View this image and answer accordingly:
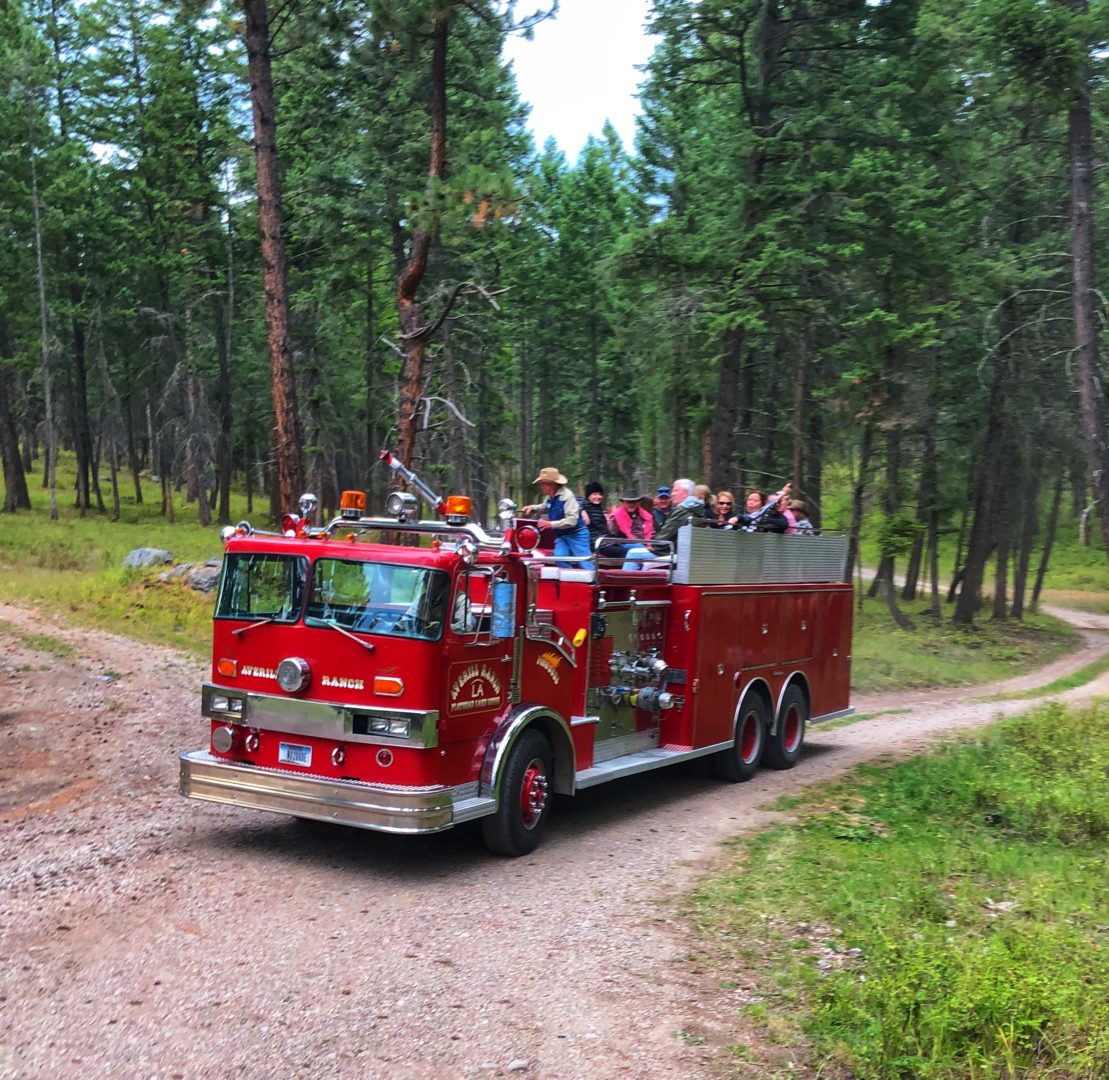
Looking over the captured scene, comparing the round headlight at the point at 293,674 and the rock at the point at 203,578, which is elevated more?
the round headlight at the point at 293,674

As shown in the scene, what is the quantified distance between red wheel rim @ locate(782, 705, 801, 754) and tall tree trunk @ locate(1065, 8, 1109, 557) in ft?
14.5

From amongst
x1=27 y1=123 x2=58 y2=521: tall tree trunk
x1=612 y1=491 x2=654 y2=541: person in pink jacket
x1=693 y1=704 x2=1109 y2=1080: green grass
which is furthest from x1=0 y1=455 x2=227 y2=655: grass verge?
x1=693 y1=704 x2=1109 y2=1080: green grass

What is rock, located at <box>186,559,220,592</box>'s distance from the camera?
19.7 metres

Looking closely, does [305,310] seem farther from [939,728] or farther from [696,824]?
[696,824]

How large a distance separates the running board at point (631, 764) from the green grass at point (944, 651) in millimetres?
11103

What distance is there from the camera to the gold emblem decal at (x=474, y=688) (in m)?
7.71

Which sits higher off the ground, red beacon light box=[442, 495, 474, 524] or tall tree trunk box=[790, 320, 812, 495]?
tall tree trunk box=[790, 320, 812, 495]

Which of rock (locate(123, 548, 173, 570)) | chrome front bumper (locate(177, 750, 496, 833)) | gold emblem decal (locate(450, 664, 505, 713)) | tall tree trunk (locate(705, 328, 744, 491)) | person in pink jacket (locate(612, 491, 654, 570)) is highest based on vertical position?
tall tree trunk (locate(705, 328, 744, 491))

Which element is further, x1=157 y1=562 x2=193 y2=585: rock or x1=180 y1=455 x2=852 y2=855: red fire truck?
x1=157 y1=562 x2=193 y2=585: rock

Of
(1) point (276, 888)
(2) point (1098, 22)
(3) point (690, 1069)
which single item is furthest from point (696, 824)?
(2) point (1098, 22)

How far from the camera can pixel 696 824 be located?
32.5 ft

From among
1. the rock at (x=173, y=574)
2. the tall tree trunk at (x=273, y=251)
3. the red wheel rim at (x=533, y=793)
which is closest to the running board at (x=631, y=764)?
the red wheel rim at (x=533, y=793)

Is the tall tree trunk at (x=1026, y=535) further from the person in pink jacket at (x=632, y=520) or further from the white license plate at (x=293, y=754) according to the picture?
the white license plate at (x=293, y=754)

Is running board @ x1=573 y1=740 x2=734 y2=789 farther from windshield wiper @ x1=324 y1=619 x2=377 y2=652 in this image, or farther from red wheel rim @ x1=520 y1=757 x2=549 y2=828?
windshield wiper @ x1=324 y1=619 x2=377 y2=652
